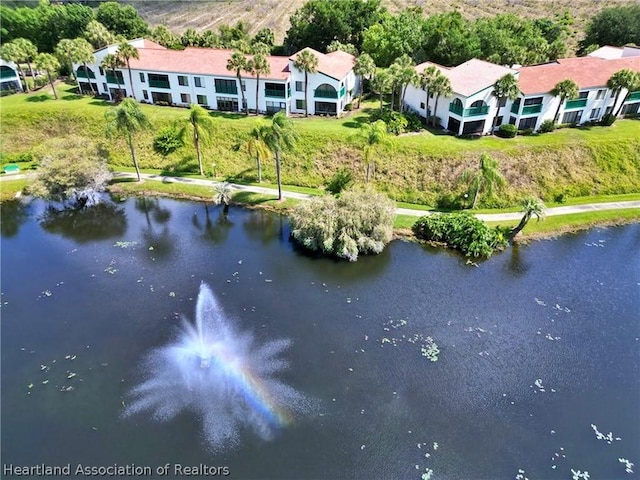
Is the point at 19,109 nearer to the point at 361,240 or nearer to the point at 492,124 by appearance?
the point at 361,240

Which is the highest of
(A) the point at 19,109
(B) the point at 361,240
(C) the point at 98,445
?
(A) the point at 19,109

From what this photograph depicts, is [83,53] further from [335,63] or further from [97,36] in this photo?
[335,63]

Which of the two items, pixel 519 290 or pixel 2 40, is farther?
pixel 2 40

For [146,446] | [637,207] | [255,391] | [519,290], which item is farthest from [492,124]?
[146,446]

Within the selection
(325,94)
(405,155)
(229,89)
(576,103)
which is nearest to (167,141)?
(229,89)

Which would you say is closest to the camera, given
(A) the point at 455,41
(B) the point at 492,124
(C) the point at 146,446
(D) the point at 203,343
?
(C) the point at 146,446

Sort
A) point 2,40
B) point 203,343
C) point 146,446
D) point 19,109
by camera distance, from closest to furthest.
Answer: point 146,446, point 203,343, point 19,109, point 2,40
